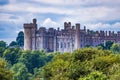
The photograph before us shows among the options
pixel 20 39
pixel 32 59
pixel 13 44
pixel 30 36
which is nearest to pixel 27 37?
pixel 30 36

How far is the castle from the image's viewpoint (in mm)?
112875

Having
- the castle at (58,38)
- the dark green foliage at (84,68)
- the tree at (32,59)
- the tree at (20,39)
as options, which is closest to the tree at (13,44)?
the tree at (20,39)

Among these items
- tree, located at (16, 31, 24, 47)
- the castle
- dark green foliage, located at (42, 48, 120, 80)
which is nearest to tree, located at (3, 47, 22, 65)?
the castle

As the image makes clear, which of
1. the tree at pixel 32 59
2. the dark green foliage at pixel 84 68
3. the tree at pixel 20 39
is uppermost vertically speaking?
the dark green foliage at pixel 84 68

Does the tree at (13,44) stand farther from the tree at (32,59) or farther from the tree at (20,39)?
the tree at (32,59)

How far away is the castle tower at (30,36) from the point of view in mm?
111619

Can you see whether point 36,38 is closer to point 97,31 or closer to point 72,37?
point 72,37

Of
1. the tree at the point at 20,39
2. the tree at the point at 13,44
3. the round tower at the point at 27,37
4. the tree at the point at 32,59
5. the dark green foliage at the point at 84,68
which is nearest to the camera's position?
the dark green foliage at the point at 84,68

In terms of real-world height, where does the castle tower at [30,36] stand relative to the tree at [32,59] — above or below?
above

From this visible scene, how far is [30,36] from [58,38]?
633cm

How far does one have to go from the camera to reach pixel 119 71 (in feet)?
116

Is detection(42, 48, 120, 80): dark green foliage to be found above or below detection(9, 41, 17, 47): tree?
above

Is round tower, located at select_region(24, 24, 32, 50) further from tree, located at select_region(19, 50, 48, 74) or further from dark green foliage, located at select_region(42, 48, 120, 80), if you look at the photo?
dark green foliage, located at select_region(42, 48, 120, 80)

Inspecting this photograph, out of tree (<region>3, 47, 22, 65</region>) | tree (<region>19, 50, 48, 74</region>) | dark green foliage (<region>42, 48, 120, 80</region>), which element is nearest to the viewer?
dark green foliage (<region>42, 48, 120, 80</region>)
